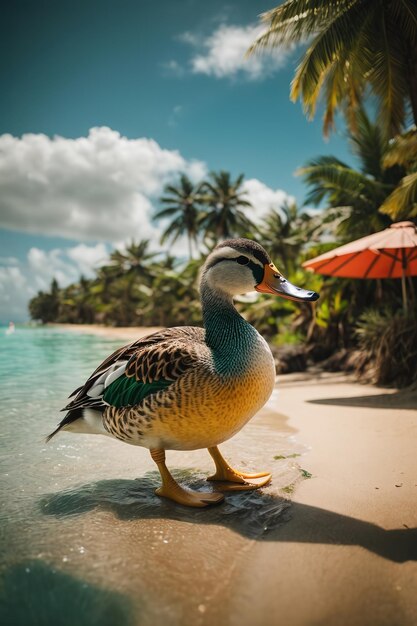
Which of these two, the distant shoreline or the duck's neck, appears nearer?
the duck's neck

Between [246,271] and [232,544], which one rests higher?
[246,271]

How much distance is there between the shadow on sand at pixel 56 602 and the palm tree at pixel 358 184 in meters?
11.4

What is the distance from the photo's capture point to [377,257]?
6727 mm

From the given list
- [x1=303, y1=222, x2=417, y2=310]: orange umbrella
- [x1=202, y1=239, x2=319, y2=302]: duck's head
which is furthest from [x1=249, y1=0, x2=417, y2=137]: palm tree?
[x1=202, y1=239, x2=319, y2=302]: duck's head

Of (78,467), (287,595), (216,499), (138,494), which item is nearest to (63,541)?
(138,494)

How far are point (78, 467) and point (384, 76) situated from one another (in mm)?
10129

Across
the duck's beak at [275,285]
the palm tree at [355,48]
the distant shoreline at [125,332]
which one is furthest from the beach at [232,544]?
the distant shoreline at [125,332]

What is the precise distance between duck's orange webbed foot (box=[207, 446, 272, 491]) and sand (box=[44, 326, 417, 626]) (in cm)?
25

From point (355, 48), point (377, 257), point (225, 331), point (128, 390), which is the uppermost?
point (355, 48)

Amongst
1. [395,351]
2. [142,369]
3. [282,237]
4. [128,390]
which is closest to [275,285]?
[142,369]

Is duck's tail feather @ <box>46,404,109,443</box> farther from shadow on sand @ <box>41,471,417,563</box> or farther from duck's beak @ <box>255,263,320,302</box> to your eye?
duck's beak @ <box>255,263,320,302</box>

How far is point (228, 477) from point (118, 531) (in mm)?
862

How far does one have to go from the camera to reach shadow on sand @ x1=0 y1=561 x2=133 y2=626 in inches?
55.1

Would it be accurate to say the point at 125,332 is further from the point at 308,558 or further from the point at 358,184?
the point at 308,558
